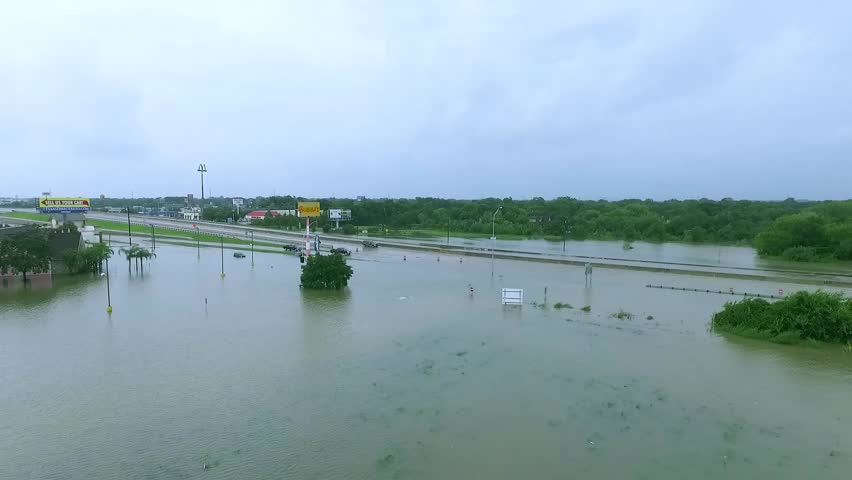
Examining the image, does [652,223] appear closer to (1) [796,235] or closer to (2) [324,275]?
(1) [796,235]

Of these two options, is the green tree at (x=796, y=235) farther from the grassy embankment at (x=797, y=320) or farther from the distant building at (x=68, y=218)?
the distant building at (x=68, y=218)

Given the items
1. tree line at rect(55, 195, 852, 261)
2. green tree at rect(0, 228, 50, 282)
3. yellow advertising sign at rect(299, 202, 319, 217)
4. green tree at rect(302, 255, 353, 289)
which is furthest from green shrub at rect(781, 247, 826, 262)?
green tree at rect(0, 228, 50, 282)

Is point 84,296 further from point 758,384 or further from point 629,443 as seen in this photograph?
point 758,384

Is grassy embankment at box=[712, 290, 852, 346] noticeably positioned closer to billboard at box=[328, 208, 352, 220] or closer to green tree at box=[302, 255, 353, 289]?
green tree at box=[302, 255, 353, 289]

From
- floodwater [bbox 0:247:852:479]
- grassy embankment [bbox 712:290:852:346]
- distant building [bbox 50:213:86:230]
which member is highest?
distant building [bbox 50:213:86:230]

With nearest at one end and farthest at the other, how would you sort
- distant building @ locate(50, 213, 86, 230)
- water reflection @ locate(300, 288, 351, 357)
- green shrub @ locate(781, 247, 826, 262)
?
water reflection @ locate(300, 288, 351, 357)
green shrub @ locate(781, 247, 826, 262)
distant building @ locate(50, 213, 86, 230)

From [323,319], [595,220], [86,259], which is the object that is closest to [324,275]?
[323,319]
